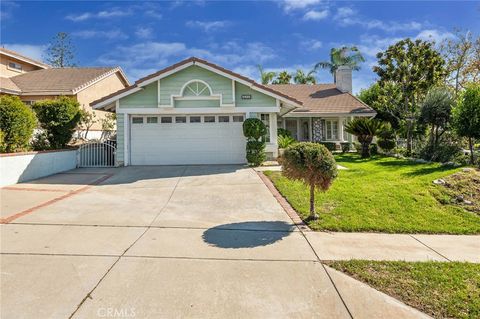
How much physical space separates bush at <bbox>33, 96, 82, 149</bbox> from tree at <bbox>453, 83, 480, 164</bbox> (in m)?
15.8

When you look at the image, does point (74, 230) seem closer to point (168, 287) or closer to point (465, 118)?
point (168, 287)

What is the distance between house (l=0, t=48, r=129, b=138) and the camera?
2039 cm

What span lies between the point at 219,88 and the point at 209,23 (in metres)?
2.75

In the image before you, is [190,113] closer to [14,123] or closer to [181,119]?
[181,119]

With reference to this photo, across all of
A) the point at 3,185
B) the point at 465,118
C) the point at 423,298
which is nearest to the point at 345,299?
the point at 423,298

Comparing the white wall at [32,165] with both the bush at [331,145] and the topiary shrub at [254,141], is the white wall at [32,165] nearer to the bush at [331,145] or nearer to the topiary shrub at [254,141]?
the topiary shrub at [254,141]

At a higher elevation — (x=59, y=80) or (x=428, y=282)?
(x=59, y=80)

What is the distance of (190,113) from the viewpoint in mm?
14227

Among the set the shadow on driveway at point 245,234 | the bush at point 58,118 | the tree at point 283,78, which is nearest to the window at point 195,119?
the bush at point 58,118

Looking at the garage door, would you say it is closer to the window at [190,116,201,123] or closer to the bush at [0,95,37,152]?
the window at [190,116,201,123]

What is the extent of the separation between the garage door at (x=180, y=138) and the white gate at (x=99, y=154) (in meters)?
1.22

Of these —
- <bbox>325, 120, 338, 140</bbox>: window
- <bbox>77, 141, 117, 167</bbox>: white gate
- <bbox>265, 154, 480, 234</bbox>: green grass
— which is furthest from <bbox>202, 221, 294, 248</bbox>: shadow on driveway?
<bbox>325, 120, 338, 140</bbox>: window

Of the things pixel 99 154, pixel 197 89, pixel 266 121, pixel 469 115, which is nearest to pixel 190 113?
pixel 197 89

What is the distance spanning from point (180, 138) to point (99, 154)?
4077 millimetres
